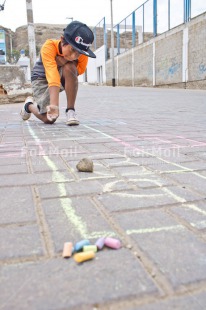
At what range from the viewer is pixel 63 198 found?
1.54 meters

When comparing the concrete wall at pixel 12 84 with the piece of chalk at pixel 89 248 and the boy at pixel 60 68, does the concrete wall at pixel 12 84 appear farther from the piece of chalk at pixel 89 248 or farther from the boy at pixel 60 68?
the piece of chalk at pixel 89 248

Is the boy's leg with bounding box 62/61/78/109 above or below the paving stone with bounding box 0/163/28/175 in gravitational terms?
above

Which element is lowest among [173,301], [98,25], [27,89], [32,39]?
[173,301]

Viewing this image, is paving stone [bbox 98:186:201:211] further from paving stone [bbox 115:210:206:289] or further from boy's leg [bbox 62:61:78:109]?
boy's leg [bbox 62:61:78:109]

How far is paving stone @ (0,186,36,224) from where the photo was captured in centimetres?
134

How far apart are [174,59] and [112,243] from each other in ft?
52.4

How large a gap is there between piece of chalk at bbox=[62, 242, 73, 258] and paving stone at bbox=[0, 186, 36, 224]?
0.27 metres

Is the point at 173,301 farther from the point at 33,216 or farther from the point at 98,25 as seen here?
the point at 98,25

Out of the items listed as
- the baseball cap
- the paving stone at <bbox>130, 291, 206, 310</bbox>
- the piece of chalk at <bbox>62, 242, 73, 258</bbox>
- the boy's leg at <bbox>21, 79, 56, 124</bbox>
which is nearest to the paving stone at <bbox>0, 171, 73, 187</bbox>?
the piece of chalk at <bbox>62, 242, 73, 258</bbox>

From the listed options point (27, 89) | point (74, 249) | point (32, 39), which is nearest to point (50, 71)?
point (74, 249)

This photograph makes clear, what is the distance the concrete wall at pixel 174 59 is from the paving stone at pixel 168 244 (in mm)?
13038

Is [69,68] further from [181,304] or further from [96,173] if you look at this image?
[181,304]

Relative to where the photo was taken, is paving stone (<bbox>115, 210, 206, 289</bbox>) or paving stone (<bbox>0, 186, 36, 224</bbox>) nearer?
paving stone (<bbox>115, 210, 206, 289</bbox>)

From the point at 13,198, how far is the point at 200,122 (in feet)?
10.7
